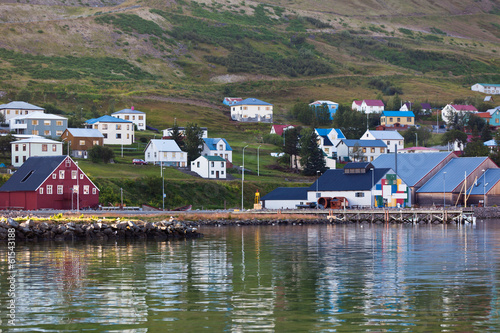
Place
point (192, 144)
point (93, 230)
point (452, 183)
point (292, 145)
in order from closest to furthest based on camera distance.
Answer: point (93, 230)
point (452, 183)
point (192, 144)
point (292, 145)

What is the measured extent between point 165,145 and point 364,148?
1525 inches

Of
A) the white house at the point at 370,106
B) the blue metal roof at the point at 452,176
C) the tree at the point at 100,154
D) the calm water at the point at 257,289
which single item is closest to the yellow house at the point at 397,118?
the white house at the point at 370,106

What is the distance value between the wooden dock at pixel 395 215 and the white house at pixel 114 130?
47.2 metres

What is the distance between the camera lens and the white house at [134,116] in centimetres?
13038

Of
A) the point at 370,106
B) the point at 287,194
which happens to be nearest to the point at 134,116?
the point at 287,194

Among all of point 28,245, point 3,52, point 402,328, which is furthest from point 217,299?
point 3,52

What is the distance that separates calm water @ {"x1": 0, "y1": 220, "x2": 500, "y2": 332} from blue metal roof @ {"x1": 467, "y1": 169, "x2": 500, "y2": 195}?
47.0 m

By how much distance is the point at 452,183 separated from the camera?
8675cm

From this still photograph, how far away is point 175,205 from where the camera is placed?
8412cm

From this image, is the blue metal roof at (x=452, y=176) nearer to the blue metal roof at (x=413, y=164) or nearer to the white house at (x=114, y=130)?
the blue metal roof at (x=413, y=164)

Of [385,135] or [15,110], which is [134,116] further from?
[385,135]

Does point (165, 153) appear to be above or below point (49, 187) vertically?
above

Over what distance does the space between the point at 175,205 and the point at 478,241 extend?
46074 mm

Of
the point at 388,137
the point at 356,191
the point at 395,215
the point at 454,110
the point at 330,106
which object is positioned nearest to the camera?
the point at 395,215
